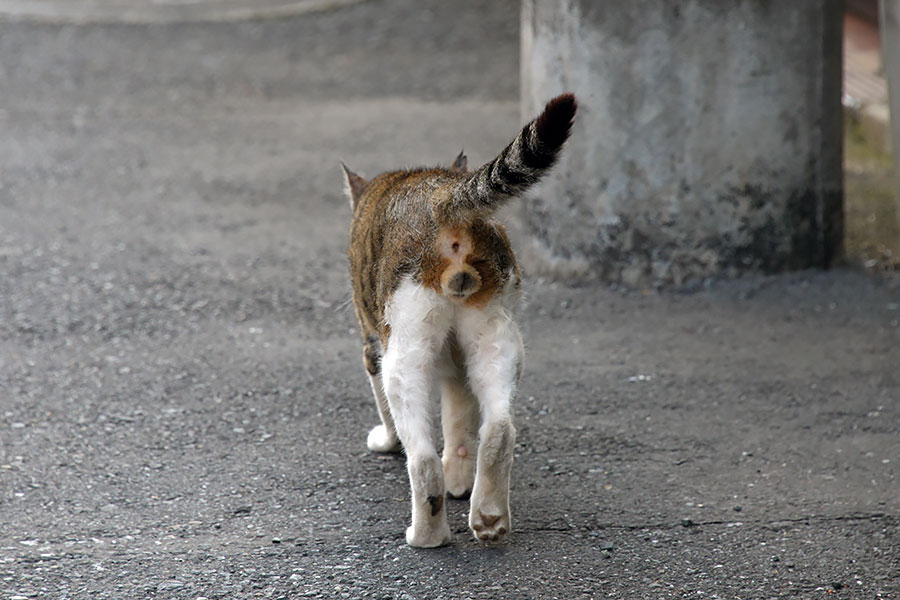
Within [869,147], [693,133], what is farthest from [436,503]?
[869,147]

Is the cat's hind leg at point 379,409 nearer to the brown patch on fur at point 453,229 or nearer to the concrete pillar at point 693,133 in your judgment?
the brown patch on fur at point 453,229

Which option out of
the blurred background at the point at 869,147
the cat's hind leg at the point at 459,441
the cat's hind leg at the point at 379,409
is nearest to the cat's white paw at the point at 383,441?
the cat's hind leg at the point at 379,409

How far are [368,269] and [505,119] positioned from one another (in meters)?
6.12

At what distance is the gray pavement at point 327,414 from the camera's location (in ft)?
12.8

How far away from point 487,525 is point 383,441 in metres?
0.95

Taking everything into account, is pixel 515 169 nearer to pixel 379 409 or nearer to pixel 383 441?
pixel 379 409

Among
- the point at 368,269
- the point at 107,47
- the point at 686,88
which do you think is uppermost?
the point at 107,47

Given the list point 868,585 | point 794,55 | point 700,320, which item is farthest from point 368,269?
point 794,55

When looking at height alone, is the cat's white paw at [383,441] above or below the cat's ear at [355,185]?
below

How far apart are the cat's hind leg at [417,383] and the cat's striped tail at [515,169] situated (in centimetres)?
30

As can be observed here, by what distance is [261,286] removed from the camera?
6.82 m

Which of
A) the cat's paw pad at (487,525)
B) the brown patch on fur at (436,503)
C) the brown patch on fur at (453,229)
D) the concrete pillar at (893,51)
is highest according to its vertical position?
the concrete pillar at (893,51)

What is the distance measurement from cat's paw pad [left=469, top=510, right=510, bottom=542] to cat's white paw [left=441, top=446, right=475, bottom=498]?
1.55ft

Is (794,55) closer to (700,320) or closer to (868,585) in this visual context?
(700,320)
